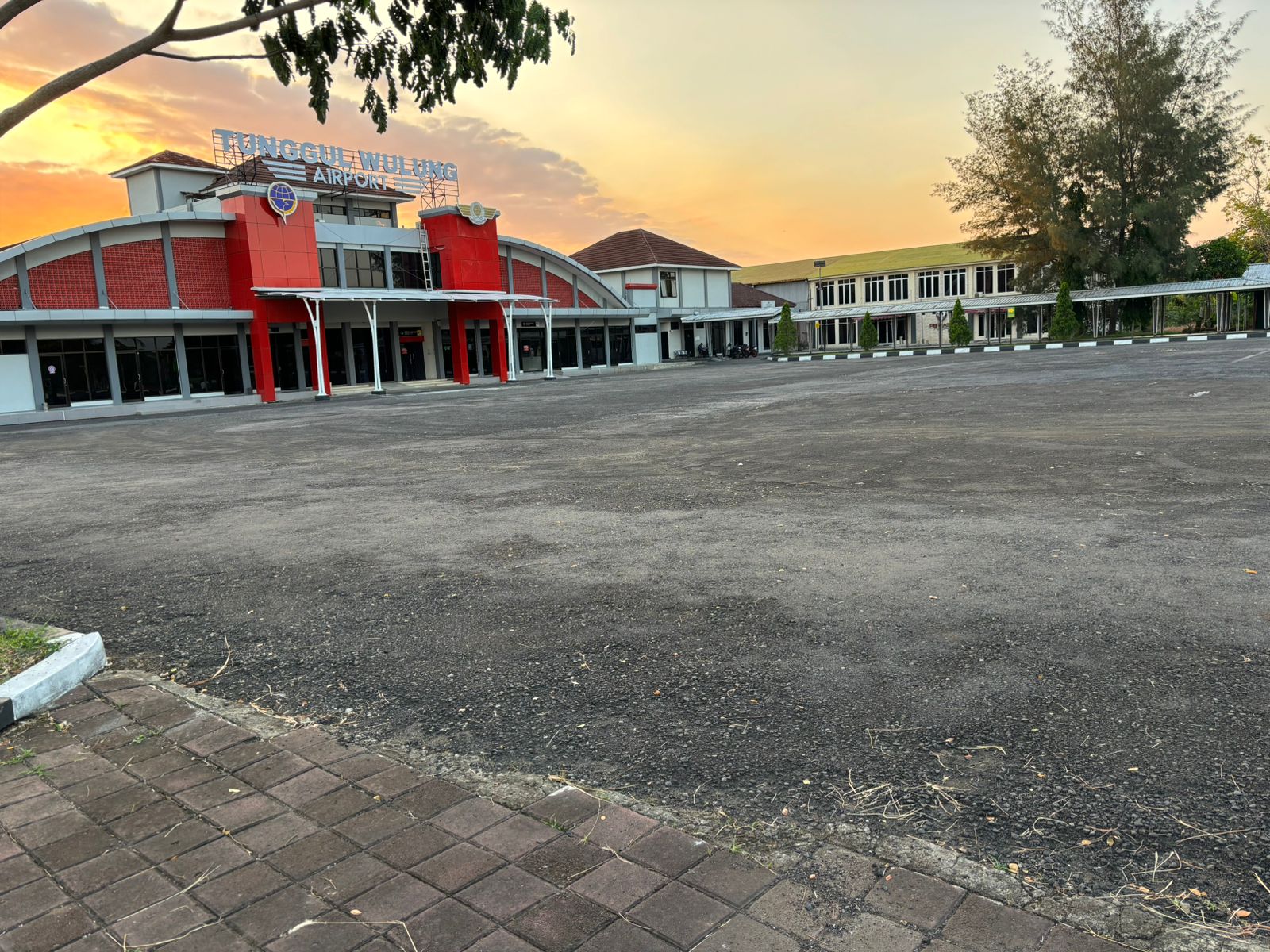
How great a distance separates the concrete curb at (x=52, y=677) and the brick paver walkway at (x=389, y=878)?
54 cm

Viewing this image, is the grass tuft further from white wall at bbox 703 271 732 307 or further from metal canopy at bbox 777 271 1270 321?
white wall at bbox 703 271 732 307

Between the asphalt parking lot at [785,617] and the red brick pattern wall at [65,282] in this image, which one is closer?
the asphalt parking lot at [785,617]

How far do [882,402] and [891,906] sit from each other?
18.1 metres

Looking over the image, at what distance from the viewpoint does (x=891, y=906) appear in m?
2.55

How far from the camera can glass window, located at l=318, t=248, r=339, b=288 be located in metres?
38.6

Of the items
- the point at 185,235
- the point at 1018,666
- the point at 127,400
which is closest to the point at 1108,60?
the point at 185,235

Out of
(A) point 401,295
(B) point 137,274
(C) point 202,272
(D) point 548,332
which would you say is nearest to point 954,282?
(D) point 548,332

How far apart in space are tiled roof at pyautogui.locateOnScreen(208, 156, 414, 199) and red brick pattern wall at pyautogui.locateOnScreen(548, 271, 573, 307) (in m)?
8.59

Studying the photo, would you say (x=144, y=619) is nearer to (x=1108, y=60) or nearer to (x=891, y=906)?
(x=891, y=906)

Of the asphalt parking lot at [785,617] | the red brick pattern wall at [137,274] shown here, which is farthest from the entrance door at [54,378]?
the asphalt parking lot at [785,617]

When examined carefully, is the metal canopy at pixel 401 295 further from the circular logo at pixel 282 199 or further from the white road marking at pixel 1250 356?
the white road marking at pixel 1250 356

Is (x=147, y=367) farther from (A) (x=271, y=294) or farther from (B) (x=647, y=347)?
(B) (x=647, y=347)

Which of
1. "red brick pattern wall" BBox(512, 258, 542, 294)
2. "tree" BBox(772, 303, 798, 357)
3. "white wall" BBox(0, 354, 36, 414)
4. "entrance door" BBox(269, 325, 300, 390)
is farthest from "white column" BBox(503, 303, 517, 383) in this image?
"white wall" BBox(0, 354, 36, 414)

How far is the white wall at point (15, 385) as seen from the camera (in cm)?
2972
